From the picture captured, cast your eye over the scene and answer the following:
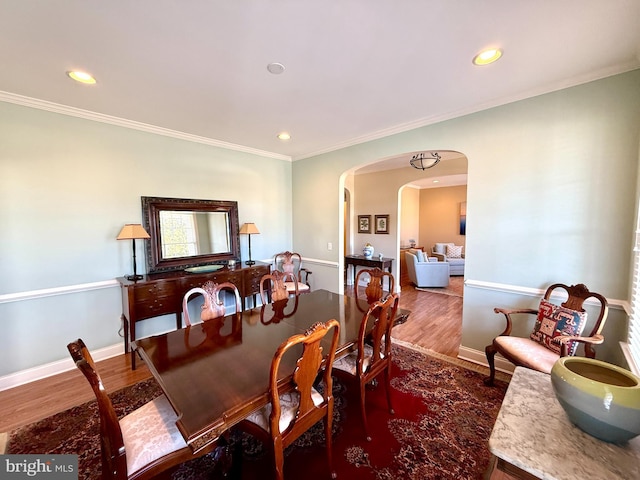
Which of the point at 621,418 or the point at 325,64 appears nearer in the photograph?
the point at 621,418

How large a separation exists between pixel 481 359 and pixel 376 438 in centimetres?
167

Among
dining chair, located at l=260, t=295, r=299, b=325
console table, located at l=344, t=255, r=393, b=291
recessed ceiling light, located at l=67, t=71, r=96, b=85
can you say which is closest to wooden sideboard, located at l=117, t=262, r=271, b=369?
dining chair, located at l=260, t=295, r=299, b=325

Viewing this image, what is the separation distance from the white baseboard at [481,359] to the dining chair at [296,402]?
2.07m

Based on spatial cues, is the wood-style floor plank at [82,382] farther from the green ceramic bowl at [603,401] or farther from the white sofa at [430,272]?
the green ceramic bowl at [603,401]

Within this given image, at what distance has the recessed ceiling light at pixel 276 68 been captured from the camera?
6.50 ft

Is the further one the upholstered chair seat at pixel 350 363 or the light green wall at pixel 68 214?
the light green wall at pixel 68 214

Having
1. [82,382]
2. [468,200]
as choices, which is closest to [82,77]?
[82,382]

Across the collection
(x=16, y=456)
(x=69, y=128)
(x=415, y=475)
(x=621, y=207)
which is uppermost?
(x=69, y=128)

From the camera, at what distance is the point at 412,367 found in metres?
2.78

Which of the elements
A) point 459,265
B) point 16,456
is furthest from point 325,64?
point 459,265

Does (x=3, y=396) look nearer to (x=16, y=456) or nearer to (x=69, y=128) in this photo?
(x=16, y=456)

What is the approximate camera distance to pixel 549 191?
2.39m

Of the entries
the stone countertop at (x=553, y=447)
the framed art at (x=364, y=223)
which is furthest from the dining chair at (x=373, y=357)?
the framed art at (x=364, y=223)

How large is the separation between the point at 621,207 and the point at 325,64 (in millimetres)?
2618
